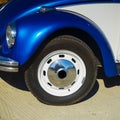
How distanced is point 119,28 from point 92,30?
44cm

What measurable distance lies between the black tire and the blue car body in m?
0.15

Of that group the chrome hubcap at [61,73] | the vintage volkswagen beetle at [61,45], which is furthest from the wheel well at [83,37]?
the chrome hubcap at [61,73]

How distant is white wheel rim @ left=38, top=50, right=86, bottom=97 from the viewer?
14.9 feet

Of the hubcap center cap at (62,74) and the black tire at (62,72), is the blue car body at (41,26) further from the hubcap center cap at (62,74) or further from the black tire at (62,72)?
the hubcap center cap at (62,74)

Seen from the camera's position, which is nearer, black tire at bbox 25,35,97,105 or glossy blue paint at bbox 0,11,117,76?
glossy blue paint at bbox 0,11,117,76

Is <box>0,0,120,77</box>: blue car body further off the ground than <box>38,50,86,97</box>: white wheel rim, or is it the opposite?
<box>0,0,120,77</box>: blue car body

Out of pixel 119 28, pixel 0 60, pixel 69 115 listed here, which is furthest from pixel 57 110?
pixel 119 28

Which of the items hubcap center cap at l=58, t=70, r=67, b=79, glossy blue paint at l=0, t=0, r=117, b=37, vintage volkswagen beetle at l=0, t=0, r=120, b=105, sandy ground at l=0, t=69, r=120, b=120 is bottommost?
sandy ground at l=0, t=69, r=120, b=120

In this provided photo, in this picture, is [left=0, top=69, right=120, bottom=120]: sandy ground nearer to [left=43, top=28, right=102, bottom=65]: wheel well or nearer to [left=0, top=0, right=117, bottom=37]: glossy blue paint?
[left=43, top=28, right=102, bottom=65]: wheel well

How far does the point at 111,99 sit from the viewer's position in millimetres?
4949

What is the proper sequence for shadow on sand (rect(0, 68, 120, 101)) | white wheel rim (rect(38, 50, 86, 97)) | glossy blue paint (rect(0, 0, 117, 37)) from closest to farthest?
1. white wheel rim (rect(38, 50, 86, 97))
2. glossy blue paint (rect(0, 0, 117, 37))
3. shadow on sand (rect(0, 68, 120, 101))

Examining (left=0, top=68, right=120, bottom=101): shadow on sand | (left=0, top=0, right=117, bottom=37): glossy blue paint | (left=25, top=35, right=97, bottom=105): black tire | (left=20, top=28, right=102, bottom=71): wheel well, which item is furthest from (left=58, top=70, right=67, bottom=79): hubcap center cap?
(left=0, top=0, right=117, bottom=37): glossy blue paint

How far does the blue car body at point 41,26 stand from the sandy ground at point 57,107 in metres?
0.42

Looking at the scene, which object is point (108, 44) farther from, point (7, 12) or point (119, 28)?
point (7, 12)
